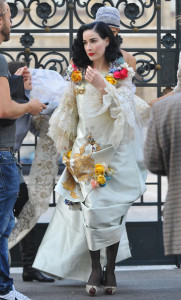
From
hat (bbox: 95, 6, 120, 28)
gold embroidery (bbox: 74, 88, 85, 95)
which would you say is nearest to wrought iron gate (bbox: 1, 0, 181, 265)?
hat (bbox: 95, 6, 120, 28)

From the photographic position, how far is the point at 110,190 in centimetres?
524

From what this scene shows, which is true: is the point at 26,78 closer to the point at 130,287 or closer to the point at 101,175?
the point at 101,175

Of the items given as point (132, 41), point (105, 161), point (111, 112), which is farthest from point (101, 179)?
point (132, 41)

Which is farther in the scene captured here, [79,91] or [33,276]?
[33,276]

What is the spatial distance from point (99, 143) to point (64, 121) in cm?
32

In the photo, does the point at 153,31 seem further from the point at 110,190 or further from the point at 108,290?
the point at 108,290

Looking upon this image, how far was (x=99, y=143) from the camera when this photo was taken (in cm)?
520

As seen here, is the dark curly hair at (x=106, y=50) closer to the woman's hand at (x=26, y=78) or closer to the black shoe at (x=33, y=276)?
the woman's hand at (x=26, y=78)

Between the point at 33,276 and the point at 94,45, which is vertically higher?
the point at 94,45

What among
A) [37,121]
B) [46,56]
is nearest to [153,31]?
[46,56]

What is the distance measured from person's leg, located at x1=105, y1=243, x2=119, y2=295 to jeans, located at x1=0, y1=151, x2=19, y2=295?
91cm

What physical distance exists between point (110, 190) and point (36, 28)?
65.4 inches

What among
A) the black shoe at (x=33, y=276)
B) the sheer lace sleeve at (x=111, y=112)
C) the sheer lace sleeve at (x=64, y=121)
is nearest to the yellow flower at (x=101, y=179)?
the sheer lace sleeve at (x=111, y=112)

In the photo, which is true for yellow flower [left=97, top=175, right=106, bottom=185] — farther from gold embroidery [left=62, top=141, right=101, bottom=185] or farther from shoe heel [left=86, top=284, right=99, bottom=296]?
shoe heel [left=86, top=284, right=99, bottom=296]
